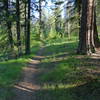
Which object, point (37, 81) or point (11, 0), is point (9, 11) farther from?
point (37, 81)

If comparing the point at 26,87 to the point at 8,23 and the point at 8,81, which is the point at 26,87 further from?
the point at 8,23

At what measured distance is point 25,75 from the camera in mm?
13758

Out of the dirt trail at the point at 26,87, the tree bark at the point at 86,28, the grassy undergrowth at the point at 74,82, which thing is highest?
the tree bark at the point at 86,28

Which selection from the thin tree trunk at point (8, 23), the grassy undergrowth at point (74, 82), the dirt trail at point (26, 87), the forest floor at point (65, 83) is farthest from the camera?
the thin tree trunk at point (8, 23)

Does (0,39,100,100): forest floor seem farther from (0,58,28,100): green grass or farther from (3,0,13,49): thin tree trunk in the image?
(3,0,13,49): thin tree trunk

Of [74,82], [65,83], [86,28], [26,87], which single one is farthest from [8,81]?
[86,28]

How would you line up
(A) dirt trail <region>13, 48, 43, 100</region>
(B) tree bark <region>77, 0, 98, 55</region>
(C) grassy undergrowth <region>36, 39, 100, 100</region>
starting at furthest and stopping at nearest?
1. (B) tree bark <region>77, 0, 98, 55</region>
2. (A) dirt trail <region>13, 48, 43, 100</region>
3. (C) grassy undergrowth <region>36, 39, 100, 100</region>

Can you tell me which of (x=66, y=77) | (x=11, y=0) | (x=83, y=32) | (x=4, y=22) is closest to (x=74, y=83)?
(x=66, y=77)

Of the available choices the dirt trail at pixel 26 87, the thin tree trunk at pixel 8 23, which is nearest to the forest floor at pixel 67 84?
the dirt trail at pixel 26 87

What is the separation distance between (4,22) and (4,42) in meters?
1.91

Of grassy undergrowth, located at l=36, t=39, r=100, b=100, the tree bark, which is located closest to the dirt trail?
grassy undergrowth, located at l=36, t=39, r=100, b=100

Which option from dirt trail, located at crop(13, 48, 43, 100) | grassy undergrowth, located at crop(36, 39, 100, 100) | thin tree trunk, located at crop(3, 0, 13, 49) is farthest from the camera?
thin tree trunk, located at crop(3, 0, 13, 49)

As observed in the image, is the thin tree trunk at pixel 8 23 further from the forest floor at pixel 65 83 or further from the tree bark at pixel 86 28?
the tree bark at pixel 86 28

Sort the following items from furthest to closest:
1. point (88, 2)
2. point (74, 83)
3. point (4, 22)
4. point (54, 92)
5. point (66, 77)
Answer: point (4, 22)
point (88, 2)
point (66, 77)
point (74, 83)
point (54, 92)
